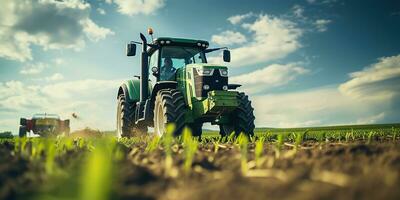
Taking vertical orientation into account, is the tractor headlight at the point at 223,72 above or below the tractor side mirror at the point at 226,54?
below

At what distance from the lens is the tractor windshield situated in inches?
359

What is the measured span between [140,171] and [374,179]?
3.03 ft

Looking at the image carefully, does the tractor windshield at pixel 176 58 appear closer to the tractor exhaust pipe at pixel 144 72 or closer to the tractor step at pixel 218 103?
the tractor exhaust pipe at pixel 144 72

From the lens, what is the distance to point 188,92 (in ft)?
27.2

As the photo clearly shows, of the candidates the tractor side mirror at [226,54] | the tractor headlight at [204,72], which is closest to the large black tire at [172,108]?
the tractor headlight at [204,72]

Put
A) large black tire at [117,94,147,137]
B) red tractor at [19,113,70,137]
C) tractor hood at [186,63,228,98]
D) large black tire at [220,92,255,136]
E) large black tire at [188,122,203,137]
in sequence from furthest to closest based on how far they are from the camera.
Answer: red tractor at [19,113,70,137] → large black tire at [117,94,147,137] → large black tire at [188,122,203,137] → large black tire at [220,92,255,136] → tractor hood at [186,63,228,98]

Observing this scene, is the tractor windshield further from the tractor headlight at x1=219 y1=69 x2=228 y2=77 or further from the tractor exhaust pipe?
the tractor headlight at x1=219 y1=69 x2=228 y2=77

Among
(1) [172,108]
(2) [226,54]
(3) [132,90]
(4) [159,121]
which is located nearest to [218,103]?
(1) [172,108]

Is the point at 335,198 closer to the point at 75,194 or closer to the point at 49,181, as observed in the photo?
the point at 75,194

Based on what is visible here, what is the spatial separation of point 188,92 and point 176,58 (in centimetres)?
135

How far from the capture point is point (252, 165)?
71.8 inches

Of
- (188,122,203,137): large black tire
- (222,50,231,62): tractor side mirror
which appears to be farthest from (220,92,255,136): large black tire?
(222,50,231,62): tractor side mirror

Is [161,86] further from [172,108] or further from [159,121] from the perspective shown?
[172,108]

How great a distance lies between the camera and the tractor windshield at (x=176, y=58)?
9.12 metres
